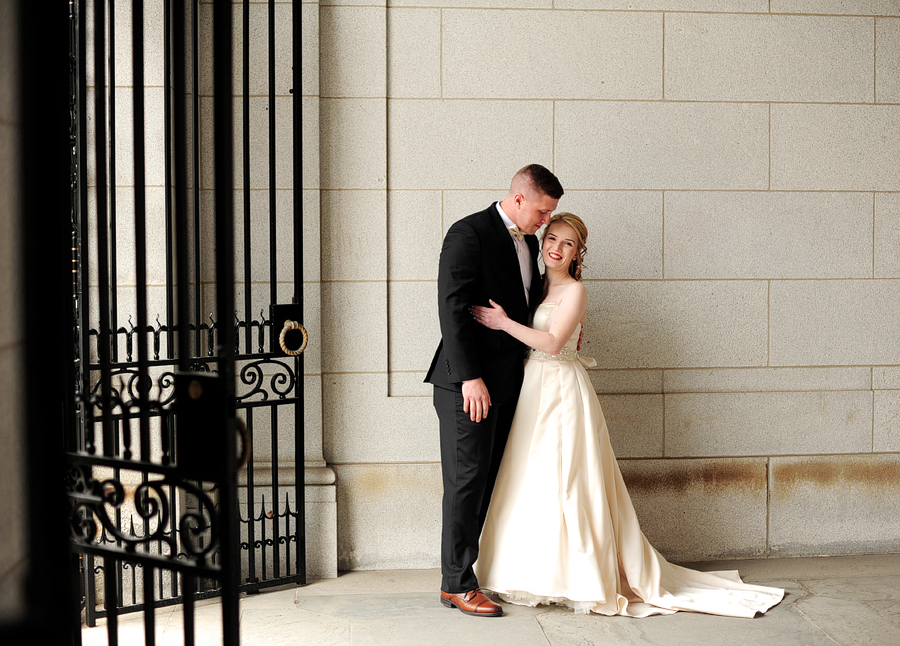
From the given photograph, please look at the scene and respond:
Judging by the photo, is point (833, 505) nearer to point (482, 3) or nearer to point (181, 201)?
point (482, 3)

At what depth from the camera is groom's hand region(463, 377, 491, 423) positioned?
3.13m

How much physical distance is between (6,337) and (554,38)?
278 centimetres

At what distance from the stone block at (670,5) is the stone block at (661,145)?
0.45 m

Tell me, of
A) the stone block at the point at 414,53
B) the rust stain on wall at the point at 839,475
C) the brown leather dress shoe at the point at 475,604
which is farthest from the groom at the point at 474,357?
the rust stain on wall at the point at 839,475

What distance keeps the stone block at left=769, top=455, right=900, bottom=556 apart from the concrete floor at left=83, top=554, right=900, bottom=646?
13.2 inches

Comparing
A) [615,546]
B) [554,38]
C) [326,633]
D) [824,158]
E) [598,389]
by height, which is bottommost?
[326,633]

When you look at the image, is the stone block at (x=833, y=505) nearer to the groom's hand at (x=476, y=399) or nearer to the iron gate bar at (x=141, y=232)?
the groom's hand at (x=476, y=399)

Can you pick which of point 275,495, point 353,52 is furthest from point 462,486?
point 353,52

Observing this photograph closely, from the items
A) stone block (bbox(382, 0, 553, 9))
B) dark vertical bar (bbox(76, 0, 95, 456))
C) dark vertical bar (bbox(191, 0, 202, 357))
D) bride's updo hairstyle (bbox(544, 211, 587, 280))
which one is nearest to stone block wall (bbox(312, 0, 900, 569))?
stone block (bbox(382, 0, 553, 9))

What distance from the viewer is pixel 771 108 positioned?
3.81 meters

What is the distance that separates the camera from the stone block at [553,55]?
3.67 metres

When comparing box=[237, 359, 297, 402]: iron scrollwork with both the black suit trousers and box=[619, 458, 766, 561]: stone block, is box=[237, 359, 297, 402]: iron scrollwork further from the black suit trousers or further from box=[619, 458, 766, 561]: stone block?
box=[619, 458, 766, 561]: stone block

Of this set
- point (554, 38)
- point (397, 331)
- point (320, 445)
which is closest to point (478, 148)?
point (554, 38)

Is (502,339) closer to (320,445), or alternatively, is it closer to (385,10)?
(320,445)
